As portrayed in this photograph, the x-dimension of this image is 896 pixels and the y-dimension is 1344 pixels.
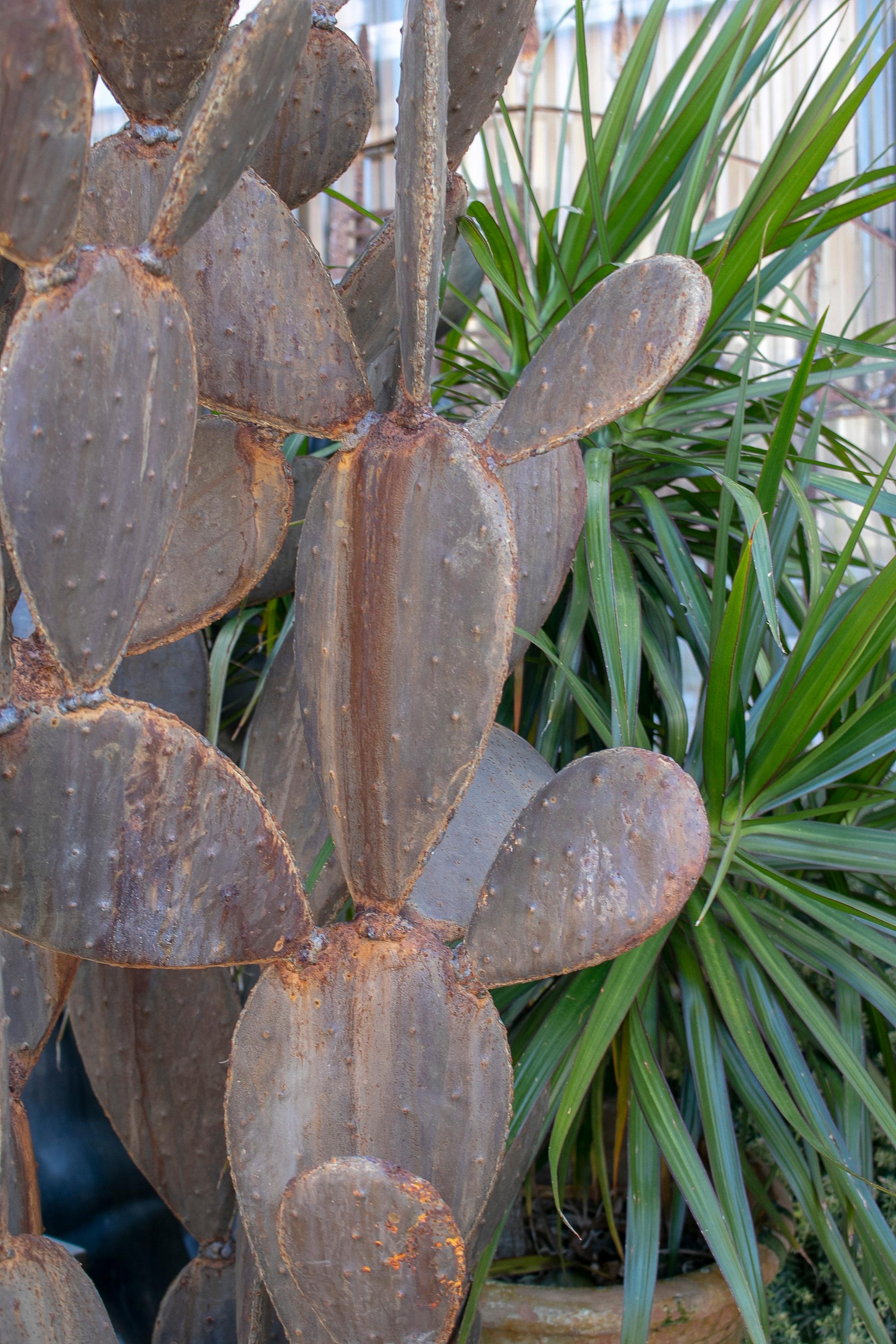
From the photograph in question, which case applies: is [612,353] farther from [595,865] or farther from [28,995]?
[28,995]

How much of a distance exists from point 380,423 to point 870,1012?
0.82m

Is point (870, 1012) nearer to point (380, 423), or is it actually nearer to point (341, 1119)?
point (341, 1119)

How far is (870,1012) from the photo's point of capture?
1.12 meters

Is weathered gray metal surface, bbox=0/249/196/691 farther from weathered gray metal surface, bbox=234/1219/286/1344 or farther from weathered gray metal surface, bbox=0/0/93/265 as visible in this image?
weathered gray metal surface, bbox=234/1219/286/1344

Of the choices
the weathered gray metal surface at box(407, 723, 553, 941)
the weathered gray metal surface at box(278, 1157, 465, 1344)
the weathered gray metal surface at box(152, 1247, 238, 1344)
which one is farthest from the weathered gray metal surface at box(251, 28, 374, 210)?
the weathered gray metal surface at box(152, 1247, 238, 1344)

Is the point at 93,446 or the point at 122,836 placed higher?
the point at 93,446

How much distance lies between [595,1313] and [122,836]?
2.26 feet

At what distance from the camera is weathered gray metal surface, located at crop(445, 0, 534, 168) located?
809 millimetres

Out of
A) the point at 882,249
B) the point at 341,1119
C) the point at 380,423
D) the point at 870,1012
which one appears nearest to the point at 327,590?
the point at 380,423

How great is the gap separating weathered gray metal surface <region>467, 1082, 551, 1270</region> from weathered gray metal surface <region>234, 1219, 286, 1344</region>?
16 cm

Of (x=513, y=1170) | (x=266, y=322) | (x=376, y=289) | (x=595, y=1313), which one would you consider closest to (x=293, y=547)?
(x=376, y=289)

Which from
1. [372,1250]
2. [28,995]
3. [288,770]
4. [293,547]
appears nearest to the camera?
[372,1250]

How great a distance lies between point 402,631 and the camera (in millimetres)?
686

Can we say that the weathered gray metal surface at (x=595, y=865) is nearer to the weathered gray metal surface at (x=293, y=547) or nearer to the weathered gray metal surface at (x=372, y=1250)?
the weathered gray metal surface at (x=372, y=1250)
